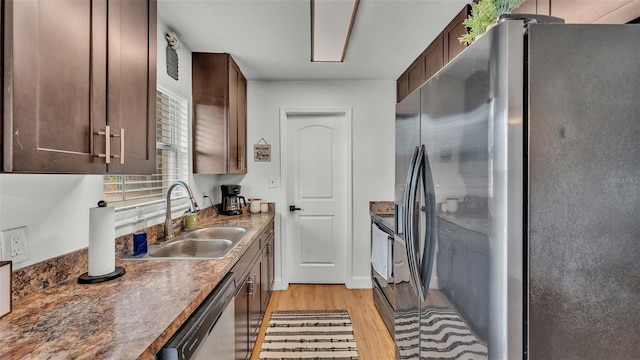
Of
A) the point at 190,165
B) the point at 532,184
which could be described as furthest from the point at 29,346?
the point at 190,165

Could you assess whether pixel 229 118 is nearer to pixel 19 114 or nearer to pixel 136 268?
pixel 136 268

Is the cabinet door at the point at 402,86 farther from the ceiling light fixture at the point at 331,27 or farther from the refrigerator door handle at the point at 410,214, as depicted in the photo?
the refrigerator door handle at the point at 410,214

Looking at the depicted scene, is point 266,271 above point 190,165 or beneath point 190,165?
beneath

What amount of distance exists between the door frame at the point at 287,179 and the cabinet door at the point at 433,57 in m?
1.06

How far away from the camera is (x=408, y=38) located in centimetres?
239

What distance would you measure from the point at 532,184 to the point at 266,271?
2.32m

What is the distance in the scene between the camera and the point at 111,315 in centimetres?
93

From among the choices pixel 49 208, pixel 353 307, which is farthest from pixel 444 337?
pixel 353 307

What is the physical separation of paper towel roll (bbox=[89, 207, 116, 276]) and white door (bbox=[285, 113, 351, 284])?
2.35m

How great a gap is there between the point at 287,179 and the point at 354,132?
36.8 inches

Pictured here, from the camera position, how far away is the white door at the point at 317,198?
3.58 m

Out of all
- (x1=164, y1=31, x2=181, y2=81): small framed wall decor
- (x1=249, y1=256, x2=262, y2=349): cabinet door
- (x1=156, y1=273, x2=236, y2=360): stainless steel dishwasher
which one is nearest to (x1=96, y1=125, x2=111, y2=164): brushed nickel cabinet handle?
(x1=156, y1=273, x2=236, y2=360): stainless steel dishwasher

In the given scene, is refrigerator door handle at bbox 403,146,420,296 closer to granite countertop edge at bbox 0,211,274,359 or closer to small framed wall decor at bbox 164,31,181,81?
granite countertop edge at bbox 0,211,274,359

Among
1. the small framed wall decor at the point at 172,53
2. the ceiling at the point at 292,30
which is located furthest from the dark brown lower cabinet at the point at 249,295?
the ceiling at the point at 292,30
